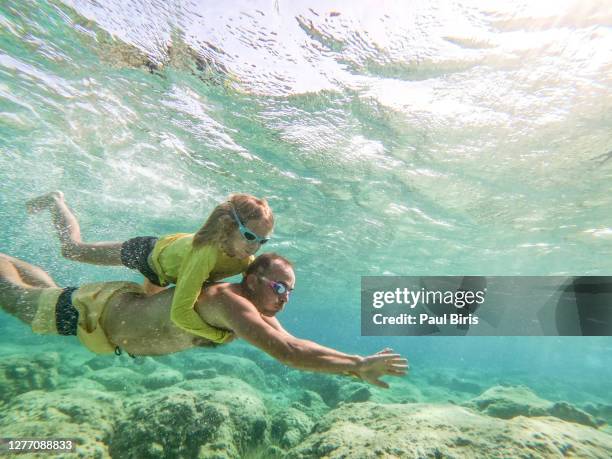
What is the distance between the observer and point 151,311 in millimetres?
4254

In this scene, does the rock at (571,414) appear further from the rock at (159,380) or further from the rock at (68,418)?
the rock at (159,380)

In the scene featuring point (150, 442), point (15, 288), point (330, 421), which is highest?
point (15, 288)

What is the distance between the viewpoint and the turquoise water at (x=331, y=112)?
25.4 feet

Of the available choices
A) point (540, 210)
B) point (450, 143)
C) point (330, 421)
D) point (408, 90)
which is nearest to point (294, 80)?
point (408, 90)

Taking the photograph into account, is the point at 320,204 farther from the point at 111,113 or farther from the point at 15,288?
the point at 15,288

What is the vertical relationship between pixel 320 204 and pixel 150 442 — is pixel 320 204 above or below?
above

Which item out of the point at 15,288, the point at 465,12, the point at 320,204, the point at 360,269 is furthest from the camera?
the point at 360,269

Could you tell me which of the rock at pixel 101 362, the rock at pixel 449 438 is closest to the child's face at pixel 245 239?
the rock at pixel 449 438

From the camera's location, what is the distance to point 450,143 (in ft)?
38.1

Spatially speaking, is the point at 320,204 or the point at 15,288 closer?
the point at 15,288

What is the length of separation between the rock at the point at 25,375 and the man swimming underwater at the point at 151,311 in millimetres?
7707

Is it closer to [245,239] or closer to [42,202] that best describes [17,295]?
[42,202]

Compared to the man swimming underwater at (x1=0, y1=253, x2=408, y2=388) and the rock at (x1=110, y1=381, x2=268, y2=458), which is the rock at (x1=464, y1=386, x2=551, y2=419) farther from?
the man swimming underwater at (x1=0, y1=253, x2=408, y2=388)

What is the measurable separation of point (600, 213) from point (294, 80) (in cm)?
1615
